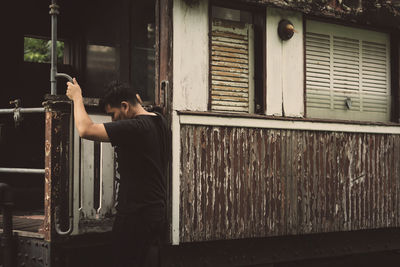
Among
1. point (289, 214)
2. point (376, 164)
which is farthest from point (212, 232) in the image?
point (376, 164)

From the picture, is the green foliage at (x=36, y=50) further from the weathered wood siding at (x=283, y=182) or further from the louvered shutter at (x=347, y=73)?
the weathered wood siding at (x=283, y=182)

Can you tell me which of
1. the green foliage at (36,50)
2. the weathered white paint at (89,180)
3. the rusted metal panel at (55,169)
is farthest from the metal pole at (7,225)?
the green foliage at (36,50)

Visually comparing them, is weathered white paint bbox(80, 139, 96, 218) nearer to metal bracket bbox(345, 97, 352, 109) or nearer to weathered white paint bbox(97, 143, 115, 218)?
weathered white paint bbox(97, 143, 115, 218)

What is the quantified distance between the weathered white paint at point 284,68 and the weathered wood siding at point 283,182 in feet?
0.95

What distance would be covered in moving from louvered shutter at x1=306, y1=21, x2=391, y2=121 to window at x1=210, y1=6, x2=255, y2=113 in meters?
0.79

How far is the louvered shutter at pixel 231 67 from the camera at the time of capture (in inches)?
225

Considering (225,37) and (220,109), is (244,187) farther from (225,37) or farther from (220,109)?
(225,37)

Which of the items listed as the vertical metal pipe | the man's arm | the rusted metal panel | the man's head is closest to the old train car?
the rusted metal panel

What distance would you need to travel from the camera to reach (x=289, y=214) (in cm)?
605

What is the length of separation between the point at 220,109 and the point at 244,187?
79 cm

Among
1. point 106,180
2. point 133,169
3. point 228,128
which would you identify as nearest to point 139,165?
point 133,169

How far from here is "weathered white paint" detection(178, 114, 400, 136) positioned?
5.46 m

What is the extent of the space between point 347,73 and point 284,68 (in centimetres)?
101

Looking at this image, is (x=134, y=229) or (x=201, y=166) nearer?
(x=134, y=229)
